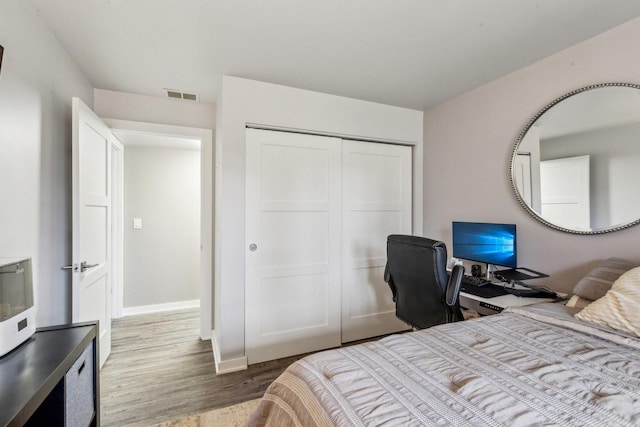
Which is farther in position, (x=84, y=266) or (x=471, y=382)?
(x=84, y=266)

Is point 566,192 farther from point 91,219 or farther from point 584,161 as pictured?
point 91,219

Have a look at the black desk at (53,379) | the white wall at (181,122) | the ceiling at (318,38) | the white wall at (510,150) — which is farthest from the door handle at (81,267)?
the white wall at (510,150)

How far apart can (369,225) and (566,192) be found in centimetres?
154

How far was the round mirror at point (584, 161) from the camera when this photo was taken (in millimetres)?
1675

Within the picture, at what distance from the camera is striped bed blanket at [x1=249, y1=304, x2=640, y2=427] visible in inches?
29.5

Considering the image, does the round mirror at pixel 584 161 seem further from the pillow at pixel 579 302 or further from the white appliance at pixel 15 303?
the white appliance at pixel 15 303

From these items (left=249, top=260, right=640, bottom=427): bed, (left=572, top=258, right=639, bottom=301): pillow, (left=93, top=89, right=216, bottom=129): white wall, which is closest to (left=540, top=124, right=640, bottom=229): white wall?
(left=572, top=258, right=639, bottom=301): pillow

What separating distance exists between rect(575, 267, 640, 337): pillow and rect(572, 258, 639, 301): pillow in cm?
20

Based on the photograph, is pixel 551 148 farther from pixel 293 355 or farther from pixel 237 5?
pixel 293 355

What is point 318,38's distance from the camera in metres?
1.81

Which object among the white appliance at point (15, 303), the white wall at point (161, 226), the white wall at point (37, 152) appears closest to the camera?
the white appliance at point (15, 303)

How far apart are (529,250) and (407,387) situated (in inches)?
73.0

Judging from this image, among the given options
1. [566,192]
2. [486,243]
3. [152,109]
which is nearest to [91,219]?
[152,109]

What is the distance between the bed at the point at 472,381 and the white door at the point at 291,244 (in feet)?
4.71
